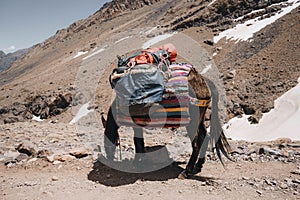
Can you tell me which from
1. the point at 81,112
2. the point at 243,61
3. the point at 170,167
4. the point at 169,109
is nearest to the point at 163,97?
the point at 169,109

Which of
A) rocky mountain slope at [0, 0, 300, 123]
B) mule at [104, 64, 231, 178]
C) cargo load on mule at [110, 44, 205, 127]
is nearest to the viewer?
cargo load on mule at [110, 44, 205, 127]

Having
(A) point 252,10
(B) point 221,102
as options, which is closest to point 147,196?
(B) point 221,102

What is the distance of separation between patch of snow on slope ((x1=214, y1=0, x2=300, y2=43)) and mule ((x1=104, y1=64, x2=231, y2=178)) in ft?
34.4

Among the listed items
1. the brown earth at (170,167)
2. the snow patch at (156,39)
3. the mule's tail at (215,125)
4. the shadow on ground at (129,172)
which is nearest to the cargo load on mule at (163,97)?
the mule's tail at (215,125)

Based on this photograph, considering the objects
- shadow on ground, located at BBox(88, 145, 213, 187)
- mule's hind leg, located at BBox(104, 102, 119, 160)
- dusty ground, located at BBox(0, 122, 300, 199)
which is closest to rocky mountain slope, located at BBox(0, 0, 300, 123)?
dusty ground, located at BBox(0, 122, 300, 199)

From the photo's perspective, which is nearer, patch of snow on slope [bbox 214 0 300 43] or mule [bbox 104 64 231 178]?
mule [bbox 104 64 231 178]

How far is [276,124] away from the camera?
7316mm

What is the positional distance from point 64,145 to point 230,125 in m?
5.03

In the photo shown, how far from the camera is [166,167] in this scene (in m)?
4.28

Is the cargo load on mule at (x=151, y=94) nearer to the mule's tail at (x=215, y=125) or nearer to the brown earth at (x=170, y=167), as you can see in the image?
the mule's tail at (x=215, y=125)

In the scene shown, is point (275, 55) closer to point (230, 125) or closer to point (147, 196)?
point (230, 125)

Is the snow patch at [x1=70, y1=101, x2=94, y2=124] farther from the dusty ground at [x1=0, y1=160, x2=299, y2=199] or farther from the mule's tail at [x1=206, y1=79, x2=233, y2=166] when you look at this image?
the mule's tail at [x1=206, y1=79, x2=233, y2=166]

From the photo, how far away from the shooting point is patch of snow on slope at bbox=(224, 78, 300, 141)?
22.4 feet

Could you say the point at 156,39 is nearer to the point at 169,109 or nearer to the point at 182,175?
the point at 169,109
